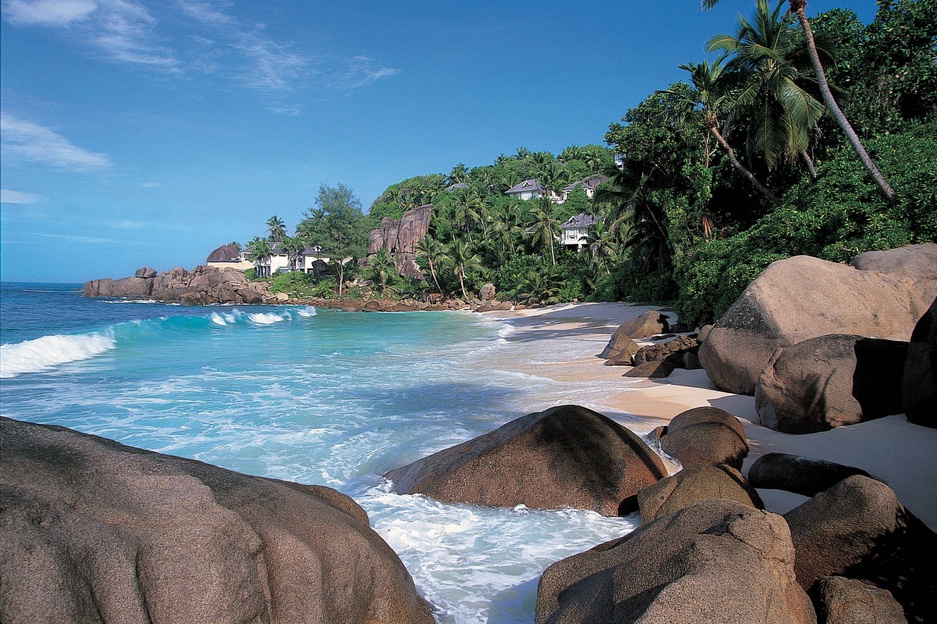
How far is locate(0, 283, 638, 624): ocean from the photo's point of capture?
4.70 metres

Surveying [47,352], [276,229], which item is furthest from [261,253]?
[47,352]

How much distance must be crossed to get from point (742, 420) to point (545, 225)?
1620 inches

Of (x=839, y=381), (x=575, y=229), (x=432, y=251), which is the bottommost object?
(x=839, y=381)

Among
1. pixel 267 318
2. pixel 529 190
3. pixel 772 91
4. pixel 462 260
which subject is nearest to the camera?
pixel 772 91

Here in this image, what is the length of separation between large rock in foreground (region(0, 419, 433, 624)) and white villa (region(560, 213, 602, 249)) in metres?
52.4

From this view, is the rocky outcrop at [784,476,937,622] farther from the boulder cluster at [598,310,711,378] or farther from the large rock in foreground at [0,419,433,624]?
the boulder cluster at [598,310,711,378]

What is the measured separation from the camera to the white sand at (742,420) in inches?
201

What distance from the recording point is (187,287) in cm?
7194

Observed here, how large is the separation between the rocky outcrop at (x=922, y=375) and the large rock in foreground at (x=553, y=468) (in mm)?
2853

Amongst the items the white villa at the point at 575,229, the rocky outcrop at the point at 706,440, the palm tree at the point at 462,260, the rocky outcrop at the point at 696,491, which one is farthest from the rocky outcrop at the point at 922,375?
the white villa at the point at 575,229

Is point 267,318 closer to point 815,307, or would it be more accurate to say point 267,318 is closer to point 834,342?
point 815,307

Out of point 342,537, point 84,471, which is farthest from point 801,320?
point 84,471

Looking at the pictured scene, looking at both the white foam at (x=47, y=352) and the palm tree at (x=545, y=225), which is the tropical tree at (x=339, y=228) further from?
the white foam at (x=47, y=352)

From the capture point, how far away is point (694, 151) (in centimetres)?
2422
